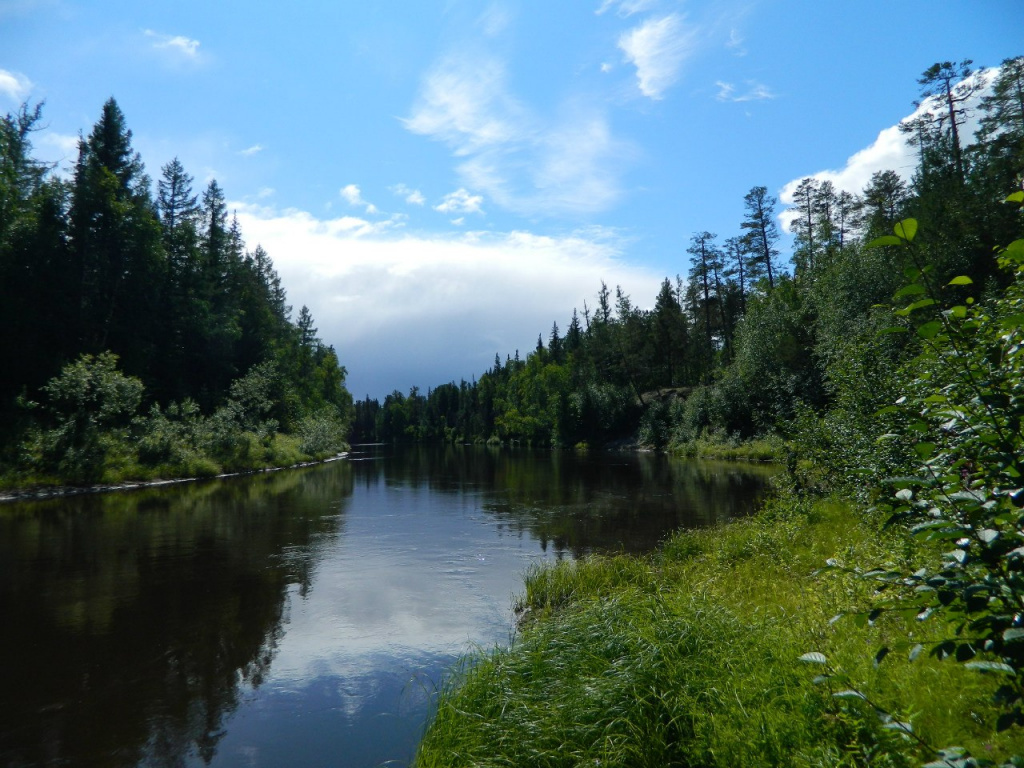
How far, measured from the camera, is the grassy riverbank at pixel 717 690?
342cm

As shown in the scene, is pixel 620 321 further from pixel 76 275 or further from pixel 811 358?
pixel 76 275

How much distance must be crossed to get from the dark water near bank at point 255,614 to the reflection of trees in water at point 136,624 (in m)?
0.03

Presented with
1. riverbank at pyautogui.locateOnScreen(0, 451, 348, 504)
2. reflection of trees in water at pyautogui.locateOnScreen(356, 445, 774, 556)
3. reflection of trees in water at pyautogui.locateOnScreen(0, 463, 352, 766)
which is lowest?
reflection of trees in water at pyautogui.locateOnScreen(356, 445, 774, 556)

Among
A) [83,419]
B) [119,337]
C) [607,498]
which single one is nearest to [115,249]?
[119,337]

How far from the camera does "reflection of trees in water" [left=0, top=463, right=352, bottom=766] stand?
6.17 m

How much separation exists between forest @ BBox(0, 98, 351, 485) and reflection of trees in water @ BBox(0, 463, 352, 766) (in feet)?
29.1

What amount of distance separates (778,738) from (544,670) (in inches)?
97.5

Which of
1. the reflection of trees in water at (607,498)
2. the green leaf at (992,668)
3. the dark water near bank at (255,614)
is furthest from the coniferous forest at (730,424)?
the reflection of trees in water at (607,498)

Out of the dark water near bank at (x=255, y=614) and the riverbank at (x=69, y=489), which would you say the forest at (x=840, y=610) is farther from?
the riverbank at (x=69, y=489)

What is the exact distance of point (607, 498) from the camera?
22.7m

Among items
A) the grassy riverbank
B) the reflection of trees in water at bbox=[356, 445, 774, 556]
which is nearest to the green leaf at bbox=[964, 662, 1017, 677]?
the grassy riverbank

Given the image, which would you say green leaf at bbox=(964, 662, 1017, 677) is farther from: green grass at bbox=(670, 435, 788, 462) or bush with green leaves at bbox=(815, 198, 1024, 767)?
green grass at bbox=(670, 435, 788, 462)

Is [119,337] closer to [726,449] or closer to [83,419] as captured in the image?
[83,419]

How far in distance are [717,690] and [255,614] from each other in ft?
26.3
